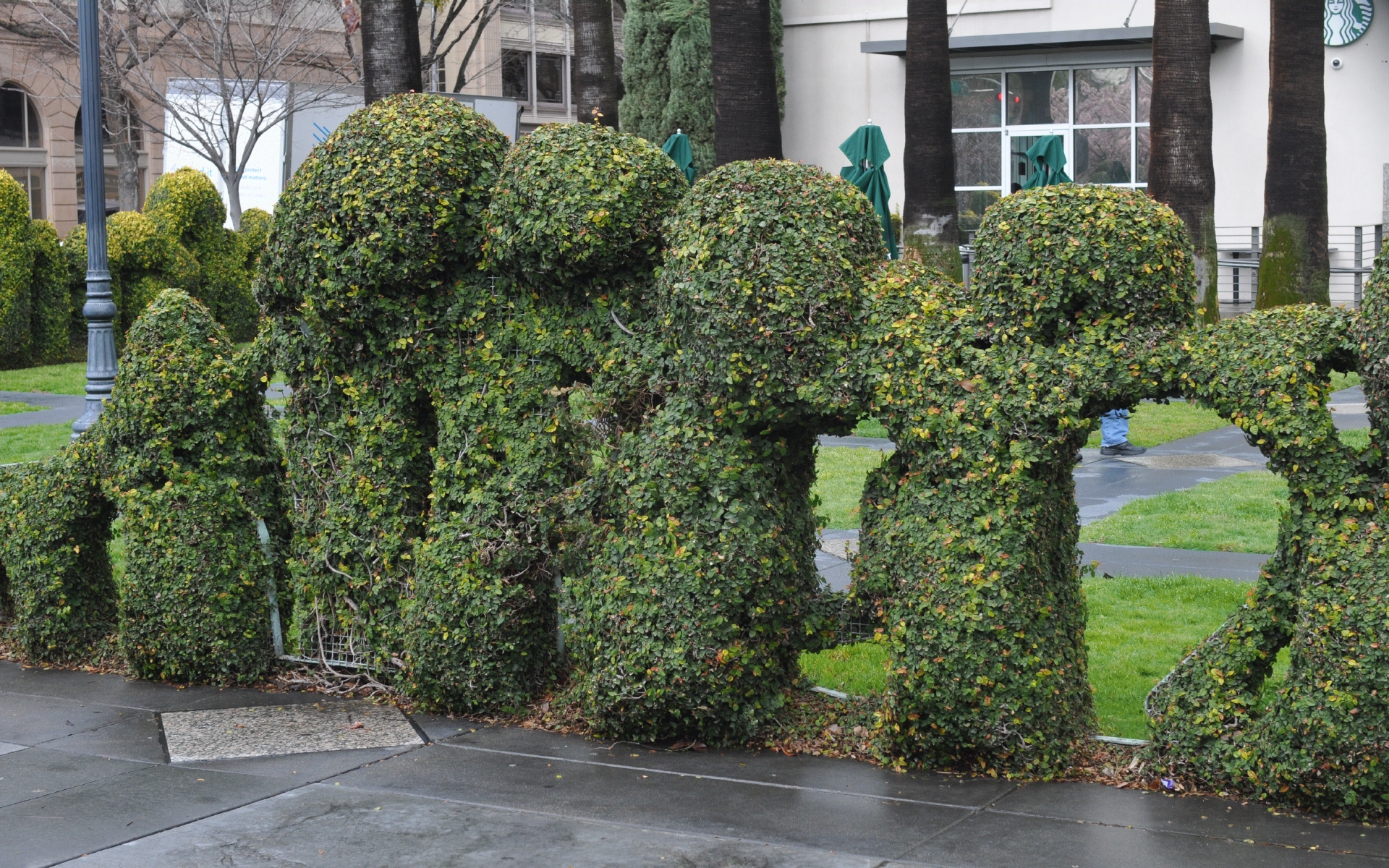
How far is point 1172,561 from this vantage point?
923cm

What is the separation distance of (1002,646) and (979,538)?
0.42 m

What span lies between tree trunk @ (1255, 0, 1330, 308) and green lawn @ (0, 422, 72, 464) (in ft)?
46.0

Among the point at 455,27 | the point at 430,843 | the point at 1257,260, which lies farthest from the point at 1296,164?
the point at 455,27

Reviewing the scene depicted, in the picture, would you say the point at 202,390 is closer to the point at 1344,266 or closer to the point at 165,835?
the point at 165,835

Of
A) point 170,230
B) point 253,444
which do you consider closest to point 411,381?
point 253,444

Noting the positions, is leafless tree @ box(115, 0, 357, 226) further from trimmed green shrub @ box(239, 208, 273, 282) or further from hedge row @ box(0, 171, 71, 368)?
hedge row @ box(0, 171, 71, 368)

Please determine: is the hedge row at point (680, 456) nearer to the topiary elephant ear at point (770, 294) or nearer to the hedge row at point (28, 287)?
the topiary elephant ear at point (770, 294)

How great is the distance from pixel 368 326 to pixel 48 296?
816 inches

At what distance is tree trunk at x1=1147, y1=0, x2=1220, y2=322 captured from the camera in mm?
14016

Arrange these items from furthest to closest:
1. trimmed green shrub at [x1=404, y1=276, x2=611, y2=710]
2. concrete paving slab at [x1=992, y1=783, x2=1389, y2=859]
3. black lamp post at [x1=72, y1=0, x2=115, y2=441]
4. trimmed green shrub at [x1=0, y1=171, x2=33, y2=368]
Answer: trimmed green shrub at [x1=0, y1=171, x2=33, y2=368] < black lamp post at [x1=72, y1=0, x2=115, y2=441] < trimmed green shrub at [x1=404, y1=276, x2=611, y2=710] < concrete paving slab at [x1=992, y1=783, x2=1389, y2=859]

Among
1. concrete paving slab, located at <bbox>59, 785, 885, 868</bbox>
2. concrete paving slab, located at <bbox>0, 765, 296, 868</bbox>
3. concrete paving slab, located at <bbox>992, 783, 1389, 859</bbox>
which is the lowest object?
concrete paving slab, located at <bbox>59, 785, 885, 868</bbox>

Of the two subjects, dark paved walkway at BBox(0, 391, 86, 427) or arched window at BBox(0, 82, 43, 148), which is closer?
dark paved walkway at BBox(0, 391, 86, 427)

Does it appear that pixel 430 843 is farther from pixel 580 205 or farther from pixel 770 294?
pixel 580 205

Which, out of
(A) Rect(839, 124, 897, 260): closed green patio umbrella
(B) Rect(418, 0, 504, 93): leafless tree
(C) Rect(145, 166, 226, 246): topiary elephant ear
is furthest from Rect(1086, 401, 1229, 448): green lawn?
(C) Rect(145, 166, 226, 246): topiary elephant ear
